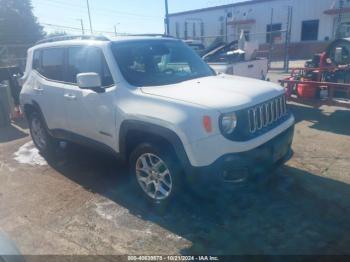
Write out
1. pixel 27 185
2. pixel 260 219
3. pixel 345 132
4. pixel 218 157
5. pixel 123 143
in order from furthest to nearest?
1. pixel 345 132
2. pixel 27 185
3. pixel 123 143
4. pixel 260 219
5. pixel 218 157

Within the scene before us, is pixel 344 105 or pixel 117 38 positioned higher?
pixel 117 38

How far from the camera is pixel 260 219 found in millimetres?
3506

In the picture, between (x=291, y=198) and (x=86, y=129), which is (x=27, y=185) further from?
(x=291, y=198)

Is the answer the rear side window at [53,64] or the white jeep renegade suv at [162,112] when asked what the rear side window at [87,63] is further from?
the rear side window at [53,64]

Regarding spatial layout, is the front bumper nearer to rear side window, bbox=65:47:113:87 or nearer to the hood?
the hood

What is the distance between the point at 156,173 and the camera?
3678 millimetres

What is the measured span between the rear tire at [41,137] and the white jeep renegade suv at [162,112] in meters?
0.46

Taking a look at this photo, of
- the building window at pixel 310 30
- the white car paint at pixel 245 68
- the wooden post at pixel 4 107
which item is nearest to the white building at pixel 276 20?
the building window at pixel 310 30

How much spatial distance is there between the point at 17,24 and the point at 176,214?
42393mm

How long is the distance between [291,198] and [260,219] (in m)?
0.65

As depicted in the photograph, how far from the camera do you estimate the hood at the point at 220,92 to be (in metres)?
3.19

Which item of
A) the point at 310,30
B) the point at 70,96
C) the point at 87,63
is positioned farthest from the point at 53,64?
the point at 310,30

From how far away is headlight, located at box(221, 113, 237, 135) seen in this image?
3107 mm

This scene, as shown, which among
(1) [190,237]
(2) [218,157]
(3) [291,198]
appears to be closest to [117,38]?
(2) [218,157]
